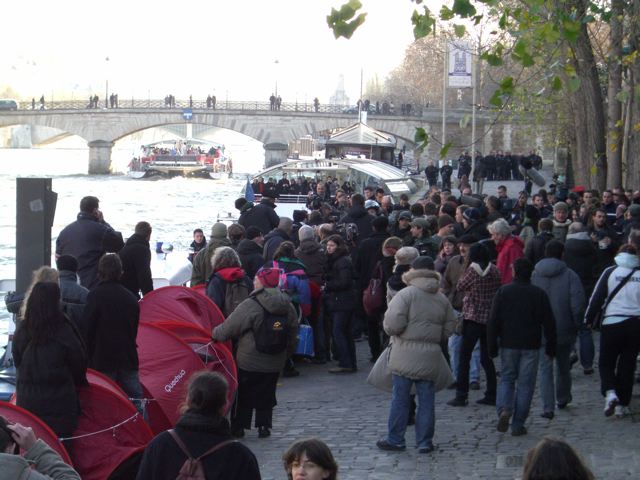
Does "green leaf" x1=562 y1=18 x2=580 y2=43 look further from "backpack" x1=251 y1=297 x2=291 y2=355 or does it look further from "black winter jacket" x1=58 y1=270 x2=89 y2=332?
"black winter jacket" x1=58 y1=270 x2=89 y2=332

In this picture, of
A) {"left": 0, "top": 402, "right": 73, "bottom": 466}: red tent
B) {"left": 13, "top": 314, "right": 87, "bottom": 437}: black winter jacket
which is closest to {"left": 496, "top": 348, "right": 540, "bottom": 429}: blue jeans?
{"left": 13, "top": 314, "right": 87, "bottom": 437}: black winter jacket

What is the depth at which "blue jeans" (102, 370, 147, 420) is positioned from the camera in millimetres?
8969

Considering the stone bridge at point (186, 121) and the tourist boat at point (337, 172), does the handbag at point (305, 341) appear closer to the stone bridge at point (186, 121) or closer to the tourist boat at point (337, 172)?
the tourist boat at point (337, 172)

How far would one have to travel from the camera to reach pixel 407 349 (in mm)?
9094

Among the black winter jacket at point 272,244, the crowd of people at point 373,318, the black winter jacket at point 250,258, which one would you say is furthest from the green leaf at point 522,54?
the black winter jacket at point 272,244

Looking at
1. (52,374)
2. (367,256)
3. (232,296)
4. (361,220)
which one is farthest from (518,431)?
(361,220)

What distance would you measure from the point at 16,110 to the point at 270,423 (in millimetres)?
86423

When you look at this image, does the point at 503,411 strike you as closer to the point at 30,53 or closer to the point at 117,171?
the point at 117,171

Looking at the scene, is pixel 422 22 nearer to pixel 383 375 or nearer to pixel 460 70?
pixel 383 375

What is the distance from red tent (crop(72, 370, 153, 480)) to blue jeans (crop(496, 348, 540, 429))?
9.75ft

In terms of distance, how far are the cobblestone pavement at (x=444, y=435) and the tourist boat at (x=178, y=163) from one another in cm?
7248

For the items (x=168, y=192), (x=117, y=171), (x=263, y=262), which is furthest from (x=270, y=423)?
(x=117, y=171)

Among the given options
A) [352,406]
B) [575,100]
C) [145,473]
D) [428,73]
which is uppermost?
[428,73]

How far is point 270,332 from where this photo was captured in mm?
9539
